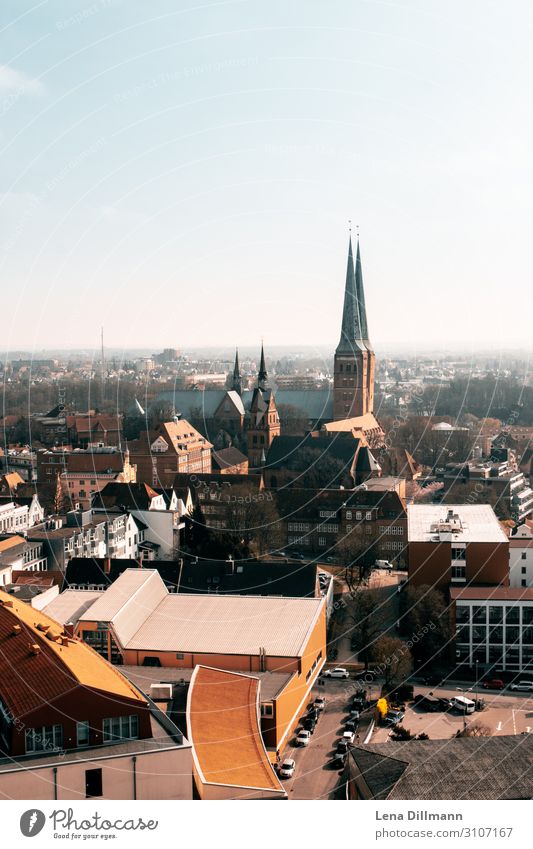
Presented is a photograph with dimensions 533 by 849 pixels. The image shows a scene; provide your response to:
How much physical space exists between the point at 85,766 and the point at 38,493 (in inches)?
409

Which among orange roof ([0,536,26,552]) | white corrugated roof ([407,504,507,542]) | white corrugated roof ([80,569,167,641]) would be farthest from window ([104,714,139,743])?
orange roof ([0,536,26,552])

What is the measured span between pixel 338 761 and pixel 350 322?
16369mm

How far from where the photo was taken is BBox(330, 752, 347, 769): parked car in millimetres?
6871

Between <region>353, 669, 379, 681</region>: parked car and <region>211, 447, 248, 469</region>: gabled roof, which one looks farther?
<region>211, 447, 248, 469</region>: gabled roof

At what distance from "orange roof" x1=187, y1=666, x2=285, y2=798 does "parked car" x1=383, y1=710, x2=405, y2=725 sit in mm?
1458

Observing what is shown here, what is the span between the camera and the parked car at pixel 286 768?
262 inches

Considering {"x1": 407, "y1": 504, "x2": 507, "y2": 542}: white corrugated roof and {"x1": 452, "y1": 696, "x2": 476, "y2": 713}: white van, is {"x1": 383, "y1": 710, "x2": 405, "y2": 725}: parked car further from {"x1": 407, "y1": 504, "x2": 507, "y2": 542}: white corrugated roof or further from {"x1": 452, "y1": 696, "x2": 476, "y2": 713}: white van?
{"x1": 407, "y1": 504, "x2": 507, "y2": 542}: white corrugated roof

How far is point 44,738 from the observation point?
194 inches

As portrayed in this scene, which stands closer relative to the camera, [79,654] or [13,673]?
[13,673]

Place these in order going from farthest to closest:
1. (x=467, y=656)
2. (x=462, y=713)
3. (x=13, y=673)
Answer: (x=467, y=656) → (x=462, y=713) → (x=13, y=673)

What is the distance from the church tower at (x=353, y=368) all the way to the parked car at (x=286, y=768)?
15340 millimetres

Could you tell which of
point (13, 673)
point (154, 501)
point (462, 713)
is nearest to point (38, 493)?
point (154, 501)

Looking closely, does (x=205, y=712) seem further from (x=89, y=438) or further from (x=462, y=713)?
(x=89, y=438)

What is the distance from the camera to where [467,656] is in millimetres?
9305
